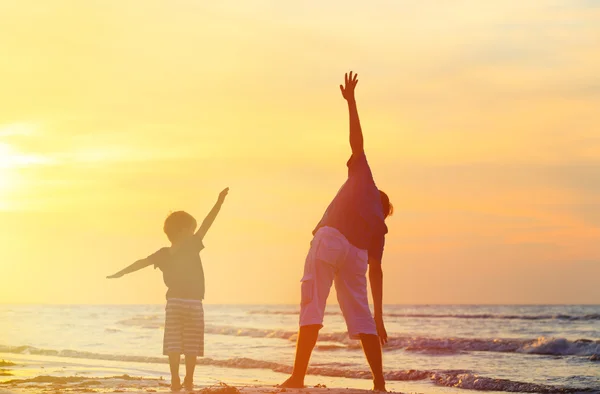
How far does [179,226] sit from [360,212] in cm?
195

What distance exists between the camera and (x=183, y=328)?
6.92m

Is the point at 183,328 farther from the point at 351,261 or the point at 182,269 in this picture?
the point at 351,261

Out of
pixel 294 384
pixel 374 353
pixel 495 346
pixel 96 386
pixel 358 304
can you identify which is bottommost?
pixel 495 346

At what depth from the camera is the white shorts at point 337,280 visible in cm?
584

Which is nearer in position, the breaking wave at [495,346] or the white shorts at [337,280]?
the white shorts at [337,280]

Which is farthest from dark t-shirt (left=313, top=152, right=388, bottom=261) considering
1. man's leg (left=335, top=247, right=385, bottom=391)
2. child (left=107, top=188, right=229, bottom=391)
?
child (left=107, top=188, right=229, bottom=391)

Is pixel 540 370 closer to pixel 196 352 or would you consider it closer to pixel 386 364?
pixel 386 364

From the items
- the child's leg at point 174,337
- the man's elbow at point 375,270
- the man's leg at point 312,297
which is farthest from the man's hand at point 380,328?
the child's leg at point 174,337

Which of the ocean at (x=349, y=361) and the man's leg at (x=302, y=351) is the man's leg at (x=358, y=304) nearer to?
the man's leg at (x=302, y=351)

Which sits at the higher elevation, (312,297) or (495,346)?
(312,297)

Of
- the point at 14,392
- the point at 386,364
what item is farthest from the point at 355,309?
the point at 386,364

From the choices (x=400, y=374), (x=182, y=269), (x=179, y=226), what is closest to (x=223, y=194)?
(x=179, y=226)

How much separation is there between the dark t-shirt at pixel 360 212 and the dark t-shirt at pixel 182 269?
155 centimetres

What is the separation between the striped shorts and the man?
1304mm
